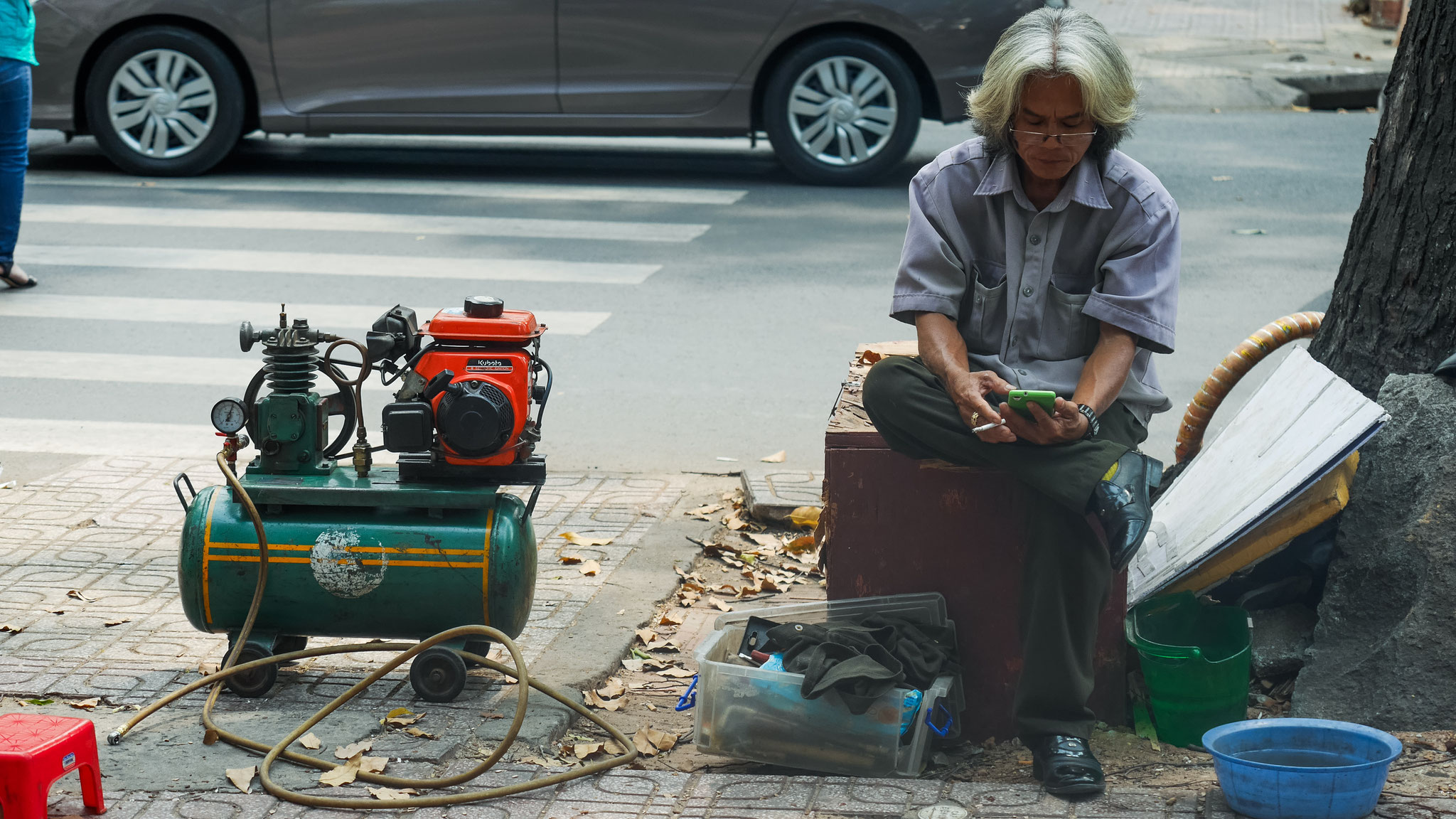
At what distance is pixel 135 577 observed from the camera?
4348 millimetres

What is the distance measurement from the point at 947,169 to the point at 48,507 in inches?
125

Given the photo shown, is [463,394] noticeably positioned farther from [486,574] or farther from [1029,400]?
[1029,400]

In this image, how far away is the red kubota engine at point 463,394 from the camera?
3486 millimetres

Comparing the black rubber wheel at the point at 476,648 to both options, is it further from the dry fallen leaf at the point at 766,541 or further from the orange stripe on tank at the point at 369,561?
the dry fallen leaf at the point at 766,541

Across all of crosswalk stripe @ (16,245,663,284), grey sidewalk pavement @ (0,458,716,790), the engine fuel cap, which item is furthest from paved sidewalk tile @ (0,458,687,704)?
crosswalk stripe @ (16,245,663,284)

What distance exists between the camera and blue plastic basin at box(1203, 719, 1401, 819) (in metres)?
2.76

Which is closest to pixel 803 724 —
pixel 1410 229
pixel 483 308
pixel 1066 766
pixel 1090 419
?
pixel 1066 766

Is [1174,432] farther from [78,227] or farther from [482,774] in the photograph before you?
[78,227]

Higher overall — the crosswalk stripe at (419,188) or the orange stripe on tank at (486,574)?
the crosswalk stripe at (419,188)

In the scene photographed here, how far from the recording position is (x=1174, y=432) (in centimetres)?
576

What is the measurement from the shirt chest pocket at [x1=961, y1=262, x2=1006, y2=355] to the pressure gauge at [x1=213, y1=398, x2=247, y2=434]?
1.68 metres

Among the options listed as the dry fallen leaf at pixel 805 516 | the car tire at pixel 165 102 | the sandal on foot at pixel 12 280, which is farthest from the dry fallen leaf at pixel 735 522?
the car tire at pixel 165 102

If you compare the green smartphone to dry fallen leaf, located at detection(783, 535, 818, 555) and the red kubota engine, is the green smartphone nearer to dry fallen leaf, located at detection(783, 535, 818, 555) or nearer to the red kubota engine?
the red kubota engine

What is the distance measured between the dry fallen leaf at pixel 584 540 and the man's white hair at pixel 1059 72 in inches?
75.8
